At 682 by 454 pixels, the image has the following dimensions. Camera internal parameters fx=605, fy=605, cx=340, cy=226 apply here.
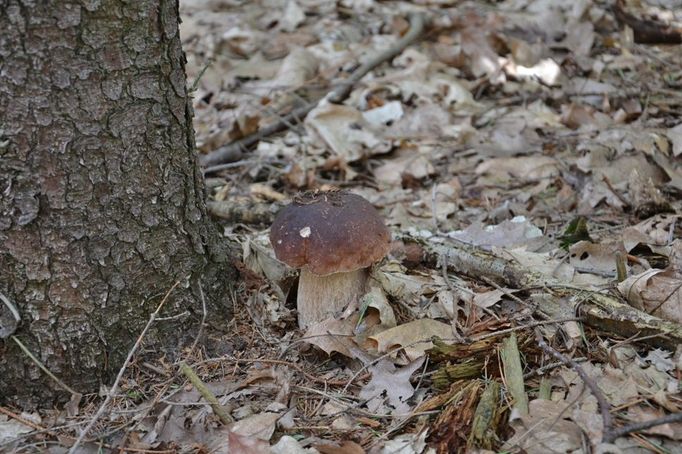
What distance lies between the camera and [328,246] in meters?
2.45

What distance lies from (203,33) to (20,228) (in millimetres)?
5784

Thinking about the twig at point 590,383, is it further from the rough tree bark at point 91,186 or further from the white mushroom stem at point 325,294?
the rough tree bark at point 91,186

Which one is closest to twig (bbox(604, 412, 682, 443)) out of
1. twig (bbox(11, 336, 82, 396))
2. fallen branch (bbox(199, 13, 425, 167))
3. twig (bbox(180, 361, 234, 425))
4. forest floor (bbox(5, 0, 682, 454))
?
forest floor (bbox(5, 0, 682, 454))

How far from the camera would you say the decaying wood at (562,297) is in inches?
90.5

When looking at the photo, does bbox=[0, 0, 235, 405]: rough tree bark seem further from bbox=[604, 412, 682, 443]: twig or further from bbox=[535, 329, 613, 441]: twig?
bbox=[604, 412, 682, 443]: twig

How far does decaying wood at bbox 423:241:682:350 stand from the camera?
2299 millimetres

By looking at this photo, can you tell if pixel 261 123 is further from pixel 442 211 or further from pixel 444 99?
pixel 442 211

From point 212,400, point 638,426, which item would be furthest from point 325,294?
point 638,426

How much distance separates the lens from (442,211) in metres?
3.94

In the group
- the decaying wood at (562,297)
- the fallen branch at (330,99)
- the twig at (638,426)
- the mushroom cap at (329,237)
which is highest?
the mushroom cap at (329,237)

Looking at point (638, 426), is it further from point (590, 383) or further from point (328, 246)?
point (328, 246)

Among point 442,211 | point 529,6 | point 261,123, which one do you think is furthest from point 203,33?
point 442,211

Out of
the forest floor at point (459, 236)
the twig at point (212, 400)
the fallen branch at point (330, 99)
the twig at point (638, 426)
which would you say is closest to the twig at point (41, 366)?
the forest floor at point (459, 236)

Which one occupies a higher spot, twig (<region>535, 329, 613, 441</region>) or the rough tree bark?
the rough tree bark
